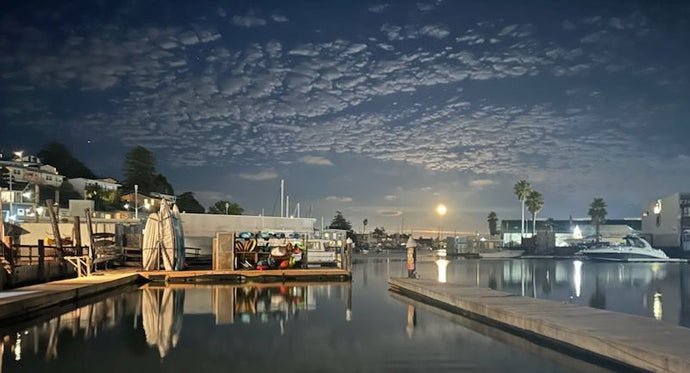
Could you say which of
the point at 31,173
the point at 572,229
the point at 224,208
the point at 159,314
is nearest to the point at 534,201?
the point at 572,229

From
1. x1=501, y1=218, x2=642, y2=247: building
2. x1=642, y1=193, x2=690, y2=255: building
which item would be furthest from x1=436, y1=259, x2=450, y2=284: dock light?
x1=642, y1=193, x2=690, y2=255: building

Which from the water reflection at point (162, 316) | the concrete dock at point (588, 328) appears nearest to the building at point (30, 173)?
the water reflection at point (162, 316)

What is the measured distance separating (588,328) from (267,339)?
6810 millimetres

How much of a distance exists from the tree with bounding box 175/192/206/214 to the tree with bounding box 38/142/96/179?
2170 cm

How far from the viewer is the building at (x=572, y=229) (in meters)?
124

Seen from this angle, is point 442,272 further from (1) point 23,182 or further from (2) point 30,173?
(2) point 30,173

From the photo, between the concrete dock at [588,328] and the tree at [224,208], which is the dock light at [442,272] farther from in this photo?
the tree at [224,208]

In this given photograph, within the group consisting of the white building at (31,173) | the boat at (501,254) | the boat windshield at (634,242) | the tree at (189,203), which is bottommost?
the boat at (501,254)

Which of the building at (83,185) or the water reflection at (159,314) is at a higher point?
the building at (83,185)

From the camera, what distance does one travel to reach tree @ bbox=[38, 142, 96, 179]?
405 feet

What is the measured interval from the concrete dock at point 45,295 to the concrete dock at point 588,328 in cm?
1198

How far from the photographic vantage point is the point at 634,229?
132 meters

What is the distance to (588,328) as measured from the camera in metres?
11.9

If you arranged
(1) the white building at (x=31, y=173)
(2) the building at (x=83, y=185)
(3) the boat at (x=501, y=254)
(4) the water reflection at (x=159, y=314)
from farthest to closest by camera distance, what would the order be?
(2) the building at (x=83, y=185)
(3) the boat at (x=501, y=254)
(1) the white building at (x=31, y=173)
(4) the water reflection at (x=159, y=314)
